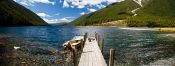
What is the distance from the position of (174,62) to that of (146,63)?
13.4 ft

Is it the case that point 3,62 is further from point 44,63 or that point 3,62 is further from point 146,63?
point 146,63

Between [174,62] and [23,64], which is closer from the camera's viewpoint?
[23,64]

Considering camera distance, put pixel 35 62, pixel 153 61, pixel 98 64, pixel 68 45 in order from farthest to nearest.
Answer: pixel 68 45
pixel 153 61
pixel 35 62
pixel 98 64

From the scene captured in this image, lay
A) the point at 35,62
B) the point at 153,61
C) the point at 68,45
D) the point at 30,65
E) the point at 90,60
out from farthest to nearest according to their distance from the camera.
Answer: the point at 68,45 → the point at 153,61 → the point at 35,62 → the point at 30,65 → the point at 90,60

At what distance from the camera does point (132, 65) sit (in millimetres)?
36094

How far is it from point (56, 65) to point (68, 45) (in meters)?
18.8

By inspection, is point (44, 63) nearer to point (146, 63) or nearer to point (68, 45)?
point (146, 63)

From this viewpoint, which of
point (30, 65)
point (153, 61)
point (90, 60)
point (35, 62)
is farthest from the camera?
point (153, 61)

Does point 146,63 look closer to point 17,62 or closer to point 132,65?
point 132,65

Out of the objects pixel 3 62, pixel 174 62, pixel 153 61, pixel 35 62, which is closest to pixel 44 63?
pixel 35 62

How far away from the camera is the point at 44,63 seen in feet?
120

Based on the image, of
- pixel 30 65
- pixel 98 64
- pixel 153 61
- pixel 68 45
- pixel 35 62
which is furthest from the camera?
pixel 68 45

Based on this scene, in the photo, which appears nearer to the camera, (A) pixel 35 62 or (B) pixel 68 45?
(A) pixel 35 62

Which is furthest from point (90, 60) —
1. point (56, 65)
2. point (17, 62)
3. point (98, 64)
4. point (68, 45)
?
point (68, 45)
